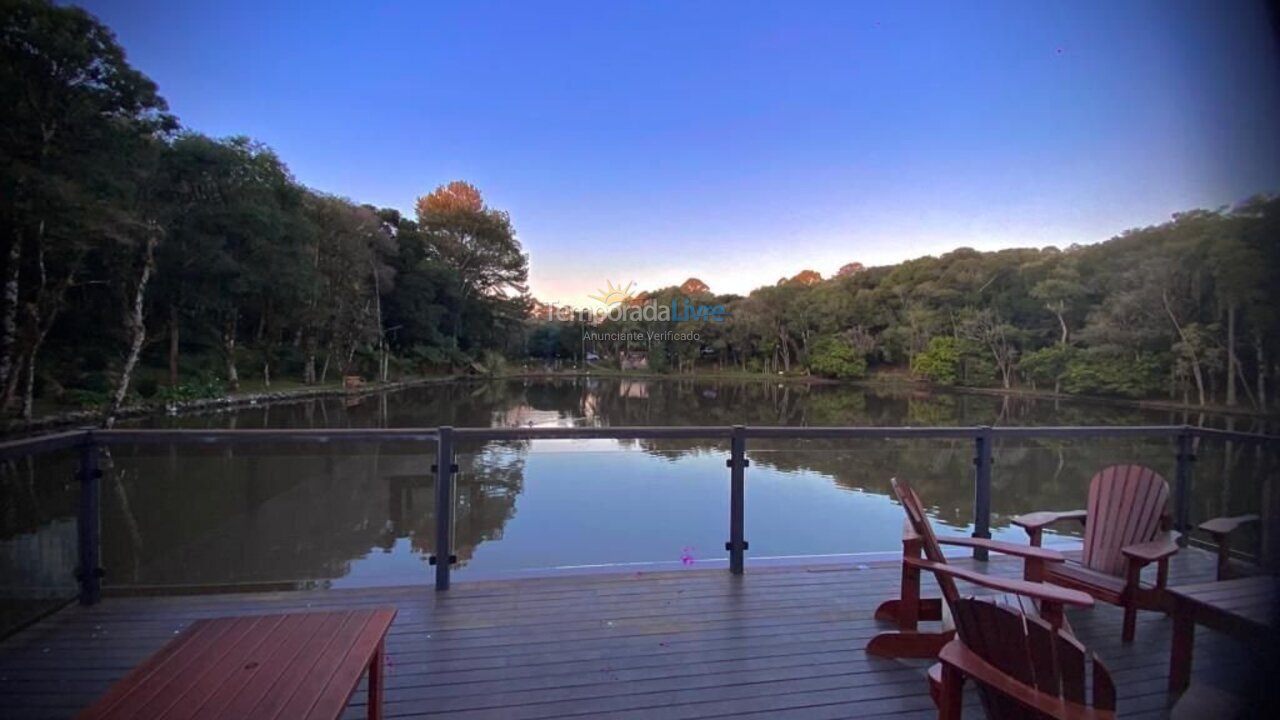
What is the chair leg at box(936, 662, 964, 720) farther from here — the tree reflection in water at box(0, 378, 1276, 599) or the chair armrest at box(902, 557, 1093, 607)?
the tree reflection in water at box(0, 378, 1276, 599)

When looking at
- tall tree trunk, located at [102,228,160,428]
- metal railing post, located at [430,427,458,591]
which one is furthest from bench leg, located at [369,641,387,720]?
tall tree trunk, located at [102,228,160,428]

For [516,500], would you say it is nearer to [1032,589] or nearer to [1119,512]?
[1032,589]

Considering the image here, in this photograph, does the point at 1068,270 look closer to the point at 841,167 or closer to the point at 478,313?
the point at 841,167

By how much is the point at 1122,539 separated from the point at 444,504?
3179 millimetres

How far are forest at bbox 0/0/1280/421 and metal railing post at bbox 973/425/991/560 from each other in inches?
46.7

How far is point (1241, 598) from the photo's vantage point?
1587 millimetres

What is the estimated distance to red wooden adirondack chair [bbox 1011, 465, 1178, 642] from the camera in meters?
2.38

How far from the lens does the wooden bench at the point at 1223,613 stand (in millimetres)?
1290

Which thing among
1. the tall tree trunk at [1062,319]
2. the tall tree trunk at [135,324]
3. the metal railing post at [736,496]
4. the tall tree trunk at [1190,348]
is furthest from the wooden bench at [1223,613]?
the tall tree trunk at [1062,319]

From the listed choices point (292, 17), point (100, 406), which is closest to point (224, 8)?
point (292, 17)

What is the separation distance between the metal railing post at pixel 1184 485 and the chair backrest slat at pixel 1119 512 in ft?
4.61

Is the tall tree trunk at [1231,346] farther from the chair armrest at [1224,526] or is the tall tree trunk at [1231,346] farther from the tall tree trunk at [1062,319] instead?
the tall tree trunk at [1062,319]
